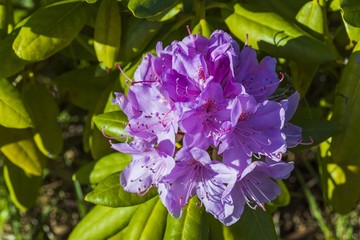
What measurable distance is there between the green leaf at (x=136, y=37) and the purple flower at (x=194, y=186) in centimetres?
53

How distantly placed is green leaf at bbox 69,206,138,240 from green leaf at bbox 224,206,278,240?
0.36 m

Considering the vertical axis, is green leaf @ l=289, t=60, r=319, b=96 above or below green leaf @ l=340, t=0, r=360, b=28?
below

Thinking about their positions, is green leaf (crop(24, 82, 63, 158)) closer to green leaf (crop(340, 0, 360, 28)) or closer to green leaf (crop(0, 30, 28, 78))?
green leaf (crop(0, 30, 28, 78))

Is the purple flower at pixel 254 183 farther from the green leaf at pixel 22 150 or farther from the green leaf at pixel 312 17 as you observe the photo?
the green leaf at pixel 22 150

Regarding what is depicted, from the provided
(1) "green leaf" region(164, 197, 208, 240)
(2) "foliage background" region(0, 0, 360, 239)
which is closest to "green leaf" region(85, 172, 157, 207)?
(2) "foliage background" region(0, 0, 360, 239)

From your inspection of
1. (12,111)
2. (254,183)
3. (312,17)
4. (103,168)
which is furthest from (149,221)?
(312,17)

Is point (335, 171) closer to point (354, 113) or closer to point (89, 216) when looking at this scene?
point (354, 113)

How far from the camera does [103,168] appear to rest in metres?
2.18

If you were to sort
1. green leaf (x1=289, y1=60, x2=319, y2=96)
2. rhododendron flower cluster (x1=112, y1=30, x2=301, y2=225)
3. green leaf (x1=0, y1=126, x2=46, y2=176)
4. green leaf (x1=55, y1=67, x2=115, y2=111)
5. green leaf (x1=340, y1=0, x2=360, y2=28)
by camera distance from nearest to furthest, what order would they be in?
rhododendron flower cluster (x1=112, y1=30, x2=301, y2=225) → green leaf (x1=340, y1=0, x2=360, y2=28) → green leaf (x1=289, y1=60, x2=319, y2=96) → green leaf (x1=0, y1=126, x2=46, y2=176) → green leaf (x1=55, y1=67, x2=115, y2=111)

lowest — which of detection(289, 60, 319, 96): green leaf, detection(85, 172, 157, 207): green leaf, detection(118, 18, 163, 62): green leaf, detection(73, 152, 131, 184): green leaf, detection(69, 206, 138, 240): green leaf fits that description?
detection(69, 206, 138, 240): green leaf

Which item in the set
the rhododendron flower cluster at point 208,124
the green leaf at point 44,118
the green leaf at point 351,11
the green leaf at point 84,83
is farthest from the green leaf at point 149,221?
the green leaf at point 351,11

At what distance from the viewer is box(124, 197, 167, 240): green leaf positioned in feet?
6.40

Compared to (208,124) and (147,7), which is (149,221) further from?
(147,7)

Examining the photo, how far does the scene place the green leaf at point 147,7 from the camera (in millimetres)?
1577
